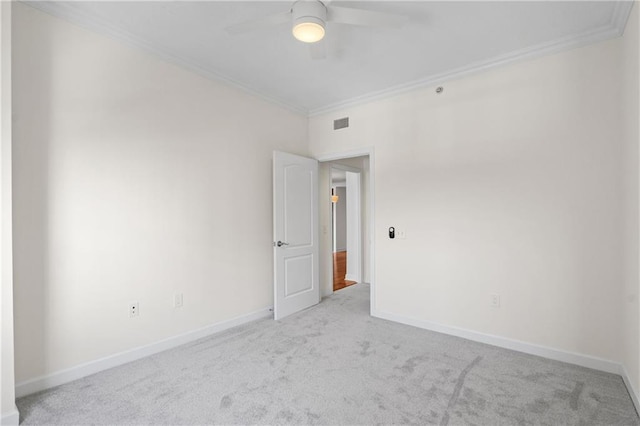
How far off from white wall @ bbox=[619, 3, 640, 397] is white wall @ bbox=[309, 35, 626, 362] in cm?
11

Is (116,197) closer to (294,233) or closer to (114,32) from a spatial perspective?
(114,32)

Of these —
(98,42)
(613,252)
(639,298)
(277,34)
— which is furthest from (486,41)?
(98,42)

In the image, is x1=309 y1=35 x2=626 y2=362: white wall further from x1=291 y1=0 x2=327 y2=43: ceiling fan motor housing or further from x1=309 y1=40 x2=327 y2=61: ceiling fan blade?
x1=291 y1=0 x2=327 y2=43: ceiling fan motor housing

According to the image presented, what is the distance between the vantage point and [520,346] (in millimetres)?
2844

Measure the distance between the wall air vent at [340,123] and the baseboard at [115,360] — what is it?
2.64 m

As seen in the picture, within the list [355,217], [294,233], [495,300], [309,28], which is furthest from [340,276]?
[309,28]

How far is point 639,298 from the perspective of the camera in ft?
6.49

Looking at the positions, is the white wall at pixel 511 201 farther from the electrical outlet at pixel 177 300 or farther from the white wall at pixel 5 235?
the white wall at pixel 5 235

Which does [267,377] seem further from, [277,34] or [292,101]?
[292,101]

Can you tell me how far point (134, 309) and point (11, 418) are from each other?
Result: 3.19ft

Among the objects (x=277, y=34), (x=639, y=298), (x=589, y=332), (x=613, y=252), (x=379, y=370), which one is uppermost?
(x=277, y=34)

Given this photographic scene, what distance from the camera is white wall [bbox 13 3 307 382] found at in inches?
86.0

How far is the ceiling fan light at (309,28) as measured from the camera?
2012 millimetres

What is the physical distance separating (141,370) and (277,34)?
115 inches
